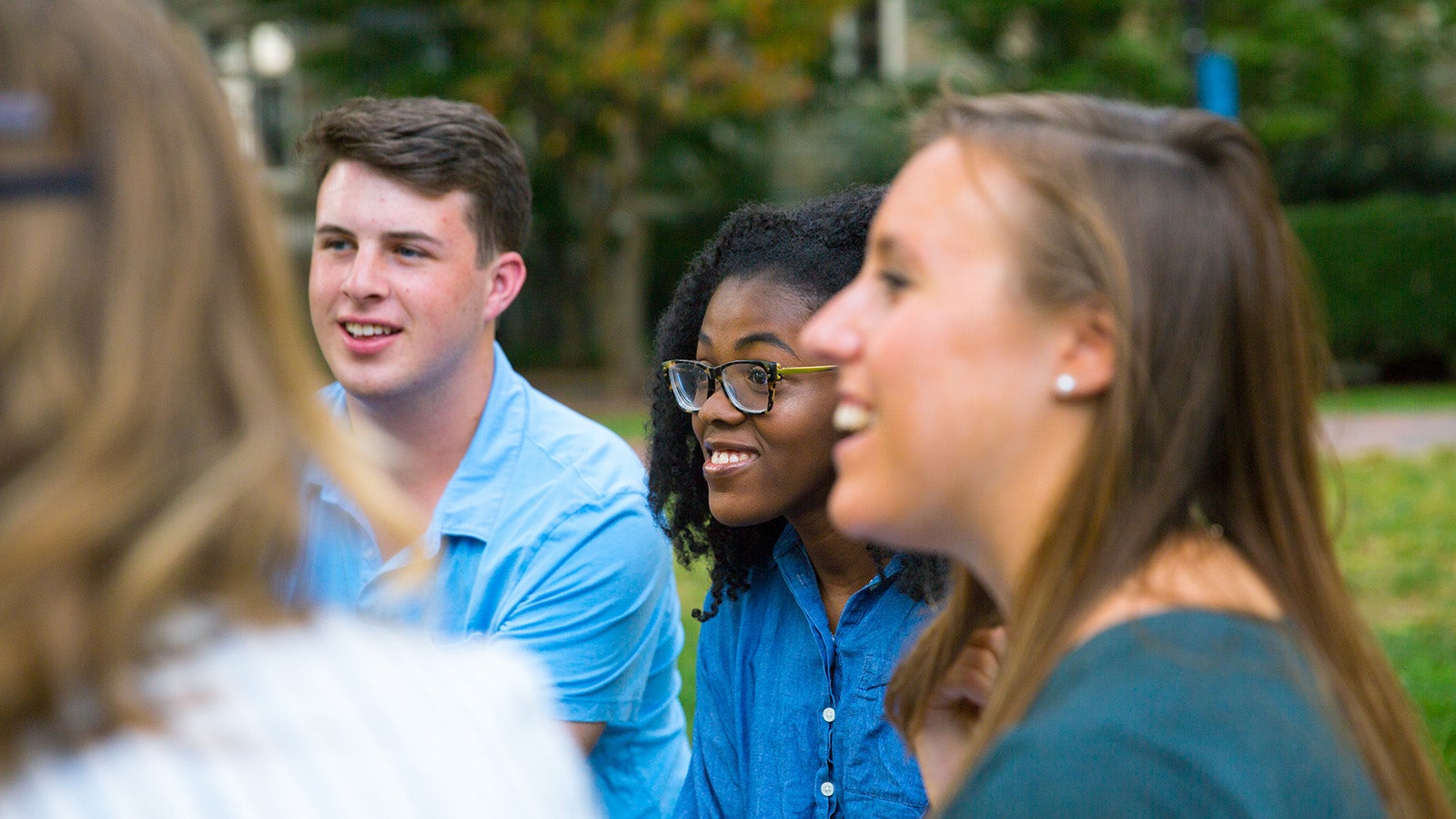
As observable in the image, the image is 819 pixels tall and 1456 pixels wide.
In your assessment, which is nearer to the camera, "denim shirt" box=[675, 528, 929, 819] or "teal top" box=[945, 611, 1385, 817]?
"teal top" box=[945, 611, 1385, 817]

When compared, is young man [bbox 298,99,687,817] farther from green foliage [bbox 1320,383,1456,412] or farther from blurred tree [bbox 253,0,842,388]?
blurred tree [bbox 253,0,842,388]

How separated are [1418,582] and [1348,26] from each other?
50.7ft

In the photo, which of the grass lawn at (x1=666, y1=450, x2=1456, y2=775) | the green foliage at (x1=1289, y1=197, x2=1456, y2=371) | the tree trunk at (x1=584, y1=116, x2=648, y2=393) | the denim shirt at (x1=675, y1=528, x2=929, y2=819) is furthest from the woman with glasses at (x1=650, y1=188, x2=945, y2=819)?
the tree trunk at (x1=584, y1=116, x2=648, y2=393)

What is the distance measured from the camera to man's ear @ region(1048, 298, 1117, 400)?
60.4 inches

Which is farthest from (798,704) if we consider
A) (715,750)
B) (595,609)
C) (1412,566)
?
(1412,566)

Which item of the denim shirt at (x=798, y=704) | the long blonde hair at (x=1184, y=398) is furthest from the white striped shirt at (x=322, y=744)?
the denim shirt at (x=798, y=704)

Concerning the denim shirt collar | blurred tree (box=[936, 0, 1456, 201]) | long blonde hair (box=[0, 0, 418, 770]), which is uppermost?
long blonde hair (box=[0, 0, 418, 770])

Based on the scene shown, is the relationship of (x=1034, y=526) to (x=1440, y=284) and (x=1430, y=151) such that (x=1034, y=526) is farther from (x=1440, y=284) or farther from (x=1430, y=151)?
(x=1430, y=151)

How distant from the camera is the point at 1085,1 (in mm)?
19469

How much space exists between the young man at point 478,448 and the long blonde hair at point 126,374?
184 centimetres

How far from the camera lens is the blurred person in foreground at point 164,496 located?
103 cm

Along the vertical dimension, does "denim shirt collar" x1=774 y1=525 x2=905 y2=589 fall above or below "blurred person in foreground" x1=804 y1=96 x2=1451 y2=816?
below

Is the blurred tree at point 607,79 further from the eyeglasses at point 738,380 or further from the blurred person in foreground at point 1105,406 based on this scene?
the blurred person in foreground at point 1105,406

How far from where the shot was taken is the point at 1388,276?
1780cm
